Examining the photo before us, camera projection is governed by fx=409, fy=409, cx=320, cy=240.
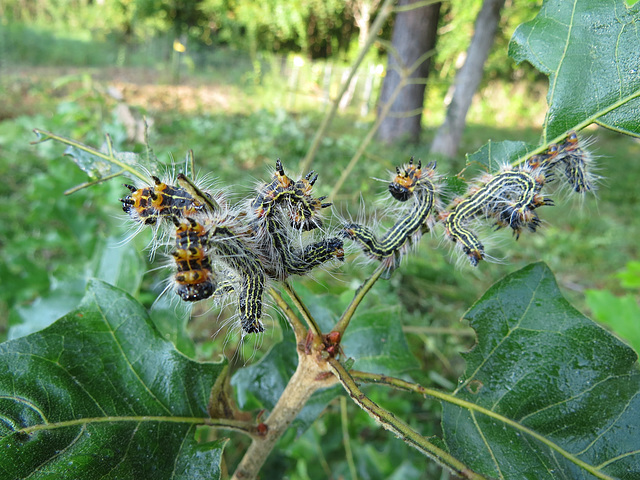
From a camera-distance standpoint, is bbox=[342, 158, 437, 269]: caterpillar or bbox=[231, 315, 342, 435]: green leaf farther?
bbox=[231, 315, 342, 435]: green leaf

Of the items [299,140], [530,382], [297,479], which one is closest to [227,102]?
[299,140]

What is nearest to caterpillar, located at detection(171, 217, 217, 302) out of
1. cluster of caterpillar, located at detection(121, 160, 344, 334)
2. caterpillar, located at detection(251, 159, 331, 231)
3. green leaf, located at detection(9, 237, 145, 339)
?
cluster of caterpillar, located at detection(121, 160, 344, 334)

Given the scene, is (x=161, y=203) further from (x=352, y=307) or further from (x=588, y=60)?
(x=588, y=60)

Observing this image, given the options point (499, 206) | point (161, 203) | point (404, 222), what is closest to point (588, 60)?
point (499, 206)

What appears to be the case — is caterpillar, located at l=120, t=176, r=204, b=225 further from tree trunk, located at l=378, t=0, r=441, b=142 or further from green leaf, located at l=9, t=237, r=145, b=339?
tree trunk, located at l=378, t=0, r=441, b=142

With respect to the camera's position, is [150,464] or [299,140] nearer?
[150,464]

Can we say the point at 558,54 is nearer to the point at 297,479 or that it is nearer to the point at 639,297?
the point at 297,479

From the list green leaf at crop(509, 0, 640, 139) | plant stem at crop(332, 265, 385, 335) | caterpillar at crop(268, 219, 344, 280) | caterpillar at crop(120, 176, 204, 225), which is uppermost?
green leaf at crop(509, 0, 640, 139)
